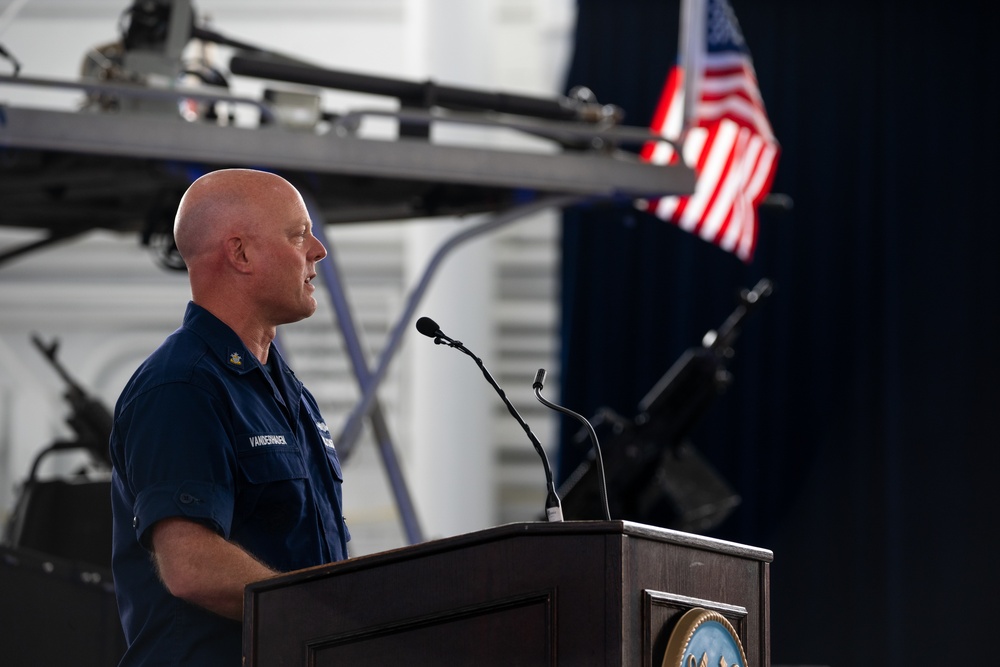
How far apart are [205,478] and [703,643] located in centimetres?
67

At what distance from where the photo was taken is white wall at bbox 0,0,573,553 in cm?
747

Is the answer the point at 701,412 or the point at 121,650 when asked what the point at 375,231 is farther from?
the point at 121,650

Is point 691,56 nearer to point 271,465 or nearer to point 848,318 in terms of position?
point 848,318

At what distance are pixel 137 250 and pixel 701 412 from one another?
4.00 metres

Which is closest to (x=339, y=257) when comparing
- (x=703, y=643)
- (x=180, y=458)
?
(x=180, y=458)

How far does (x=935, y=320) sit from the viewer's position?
7336 mm

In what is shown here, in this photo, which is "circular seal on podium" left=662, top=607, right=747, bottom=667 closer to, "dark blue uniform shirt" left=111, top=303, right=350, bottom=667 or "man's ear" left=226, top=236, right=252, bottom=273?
"dark blue uniform shirt" left=111, top=303, right=350, bottom=667

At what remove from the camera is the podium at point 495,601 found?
1750 mm

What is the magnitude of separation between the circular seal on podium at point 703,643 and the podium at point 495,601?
0.01 m

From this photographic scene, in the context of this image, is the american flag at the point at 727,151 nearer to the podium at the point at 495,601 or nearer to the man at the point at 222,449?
the man at the point at 222,449

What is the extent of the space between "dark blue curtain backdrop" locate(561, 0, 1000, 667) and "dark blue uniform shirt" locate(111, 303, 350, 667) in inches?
205

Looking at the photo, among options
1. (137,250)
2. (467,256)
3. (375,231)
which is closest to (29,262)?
(137,250)

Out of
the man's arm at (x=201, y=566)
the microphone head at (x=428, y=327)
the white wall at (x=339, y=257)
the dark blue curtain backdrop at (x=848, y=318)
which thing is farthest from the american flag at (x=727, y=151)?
the man's arm at (x=201, y=566)

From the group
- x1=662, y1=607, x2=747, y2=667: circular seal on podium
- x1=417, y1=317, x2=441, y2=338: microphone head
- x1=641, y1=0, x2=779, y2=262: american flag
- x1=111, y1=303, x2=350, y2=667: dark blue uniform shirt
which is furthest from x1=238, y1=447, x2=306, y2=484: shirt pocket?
x1=641, y1=0, x2=779, y2=262: american flag
